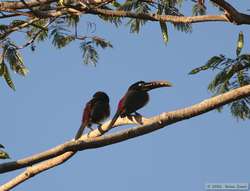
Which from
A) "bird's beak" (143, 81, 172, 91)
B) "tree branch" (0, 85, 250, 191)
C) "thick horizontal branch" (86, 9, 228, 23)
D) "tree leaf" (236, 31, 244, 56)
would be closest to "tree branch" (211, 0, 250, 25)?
"thick horizontal branch" (86, 9, 228, 23)

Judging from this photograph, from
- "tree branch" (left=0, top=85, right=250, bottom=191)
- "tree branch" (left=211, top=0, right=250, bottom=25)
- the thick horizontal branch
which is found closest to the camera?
"tree branch" (left=0, top=85, right=250, bottom=191)

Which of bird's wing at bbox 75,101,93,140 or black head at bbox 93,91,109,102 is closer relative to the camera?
bird's wing at bbox 75,101,93,140

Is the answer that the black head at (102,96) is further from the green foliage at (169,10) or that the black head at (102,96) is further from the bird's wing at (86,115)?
the green foliage at (169,10)

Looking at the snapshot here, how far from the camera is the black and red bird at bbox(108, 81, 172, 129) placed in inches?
336

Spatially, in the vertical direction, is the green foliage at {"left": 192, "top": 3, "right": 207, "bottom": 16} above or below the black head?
above

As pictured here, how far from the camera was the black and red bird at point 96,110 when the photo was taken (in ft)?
32.0

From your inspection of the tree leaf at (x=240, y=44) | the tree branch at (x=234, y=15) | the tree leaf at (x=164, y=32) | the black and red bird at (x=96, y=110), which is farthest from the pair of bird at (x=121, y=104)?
the tree branch at (x=234, y=15)

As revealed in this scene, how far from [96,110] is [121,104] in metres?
1.14

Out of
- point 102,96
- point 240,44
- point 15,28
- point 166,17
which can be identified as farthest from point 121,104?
point 240,44

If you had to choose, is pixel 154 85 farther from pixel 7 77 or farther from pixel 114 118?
pixel 7 77

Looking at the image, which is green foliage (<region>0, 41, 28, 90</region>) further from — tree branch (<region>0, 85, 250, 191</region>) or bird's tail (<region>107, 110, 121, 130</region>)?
tree branch (<region>0, 85, 250, 191</region>)

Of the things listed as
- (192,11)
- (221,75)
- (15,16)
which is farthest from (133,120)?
(192,11)

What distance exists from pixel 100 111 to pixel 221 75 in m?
2.62

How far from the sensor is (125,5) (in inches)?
370
